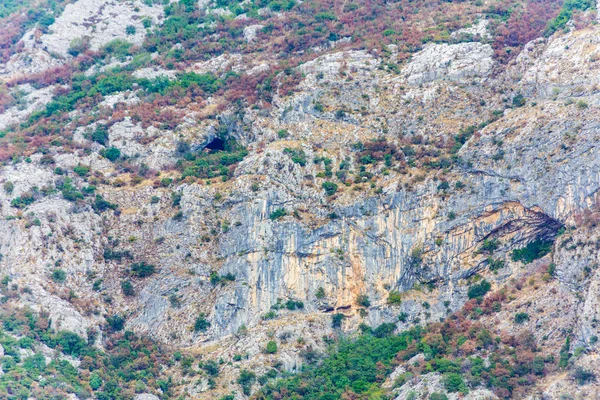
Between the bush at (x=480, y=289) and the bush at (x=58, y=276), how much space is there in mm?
33748

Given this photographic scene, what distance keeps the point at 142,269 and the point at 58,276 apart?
7067 millimetres

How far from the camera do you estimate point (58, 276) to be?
297 ft

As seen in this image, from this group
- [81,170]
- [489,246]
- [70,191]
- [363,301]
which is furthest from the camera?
[81,170]

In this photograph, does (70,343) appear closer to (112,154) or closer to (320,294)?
(320,294)

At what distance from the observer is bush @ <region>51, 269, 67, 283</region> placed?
90.5m

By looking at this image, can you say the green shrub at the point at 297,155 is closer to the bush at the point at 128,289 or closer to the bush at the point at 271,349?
the bush at the point at 271,349

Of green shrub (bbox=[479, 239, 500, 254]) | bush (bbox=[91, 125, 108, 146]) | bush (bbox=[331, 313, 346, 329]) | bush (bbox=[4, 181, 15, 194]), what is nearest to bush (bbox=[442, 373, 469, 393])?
bush (bbox=[331, 313, 346, 329])

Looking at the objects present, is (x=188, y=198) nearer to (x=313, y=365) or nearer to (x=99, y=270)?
(x=99, y=270)

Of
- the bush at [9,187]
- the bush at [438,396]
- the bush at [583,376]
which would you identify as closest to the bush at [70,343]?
the bush at [9,187]

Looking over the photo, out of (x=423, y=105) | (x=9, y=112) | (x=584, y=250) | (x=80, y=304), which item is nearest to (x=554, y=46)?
(x=423, y=105)

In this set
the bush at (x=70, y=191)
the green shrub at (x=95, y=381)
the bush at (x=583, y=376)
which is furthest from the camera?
the bush at (x=70, y=191)

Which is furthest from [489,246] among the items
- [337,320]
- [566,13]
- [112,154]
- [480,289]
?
[112,154]

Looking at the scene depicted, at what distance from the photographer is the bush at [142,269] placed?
305 feet

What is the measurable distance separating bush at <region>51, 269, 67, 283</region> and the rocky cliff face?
425 mm
